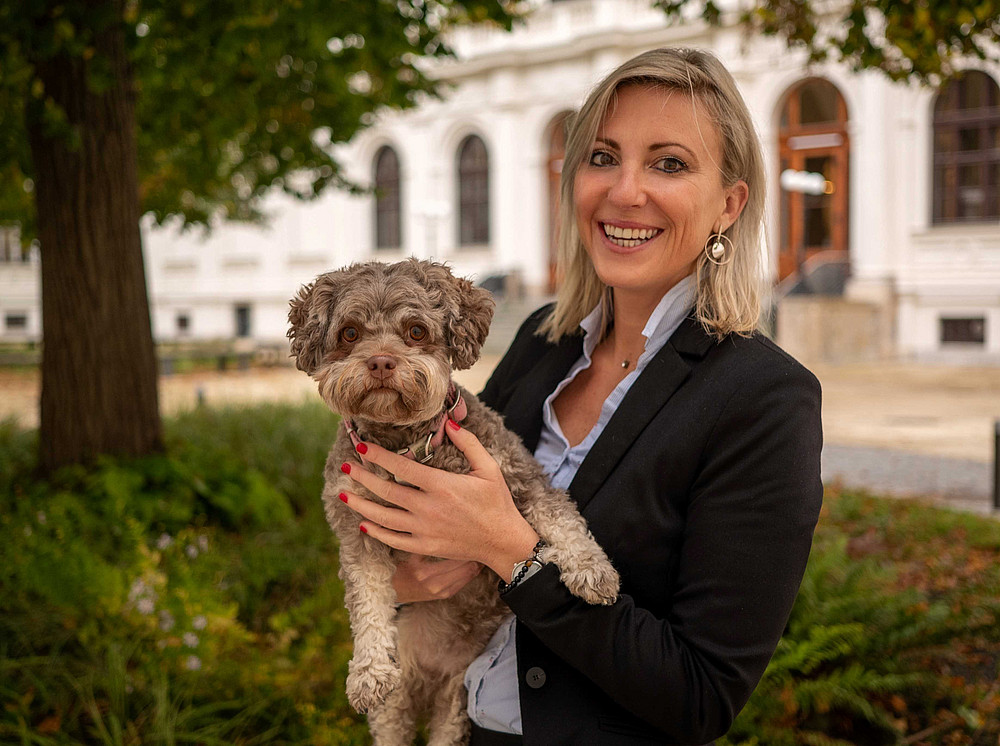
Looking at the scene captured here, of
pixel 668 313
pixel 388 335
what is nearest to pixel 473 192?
pixel 668 313

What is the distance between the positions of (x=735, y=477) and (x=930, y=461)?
9.37m

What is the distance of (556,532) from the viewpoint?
6.79 ft

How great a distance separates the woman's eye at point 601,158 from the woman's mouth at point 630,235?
163 millimetres

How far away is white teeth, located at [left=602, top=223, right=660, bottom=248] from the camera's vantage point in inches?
84.9

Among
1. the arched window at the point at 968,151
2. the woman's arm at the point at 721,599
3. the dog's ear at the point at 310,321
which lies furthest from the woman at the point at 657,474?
the arched window at the point at 968,151

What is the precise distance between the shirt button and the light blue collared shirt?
13 centimetres

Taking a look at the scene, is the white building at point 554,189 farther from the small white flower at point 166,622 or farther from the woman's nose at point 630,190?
the woman's nose at point 630,190

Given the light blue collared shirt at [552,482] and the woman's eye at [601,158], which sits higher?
the woman's eye at [601,158]

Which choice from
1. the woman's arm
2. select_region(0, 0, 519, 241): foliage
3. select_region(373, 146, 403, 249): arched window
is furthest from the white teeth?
select_region(373, 146, 403, 249): arched window

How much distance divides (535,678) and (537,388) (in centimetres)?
83

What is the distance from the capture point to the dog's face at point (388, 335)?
198 centimetres

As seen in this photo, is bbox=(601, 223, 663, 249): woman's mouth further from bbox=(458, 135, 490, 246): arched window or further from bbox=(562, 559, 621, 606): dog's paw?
bbox=(458, 135, 490, 246): arched window

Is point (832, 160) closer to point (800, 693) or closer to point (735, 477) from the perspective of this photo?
point (800, 693)

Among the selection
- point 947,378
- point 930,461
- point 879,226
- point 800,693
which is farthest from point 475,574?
point 879,226
